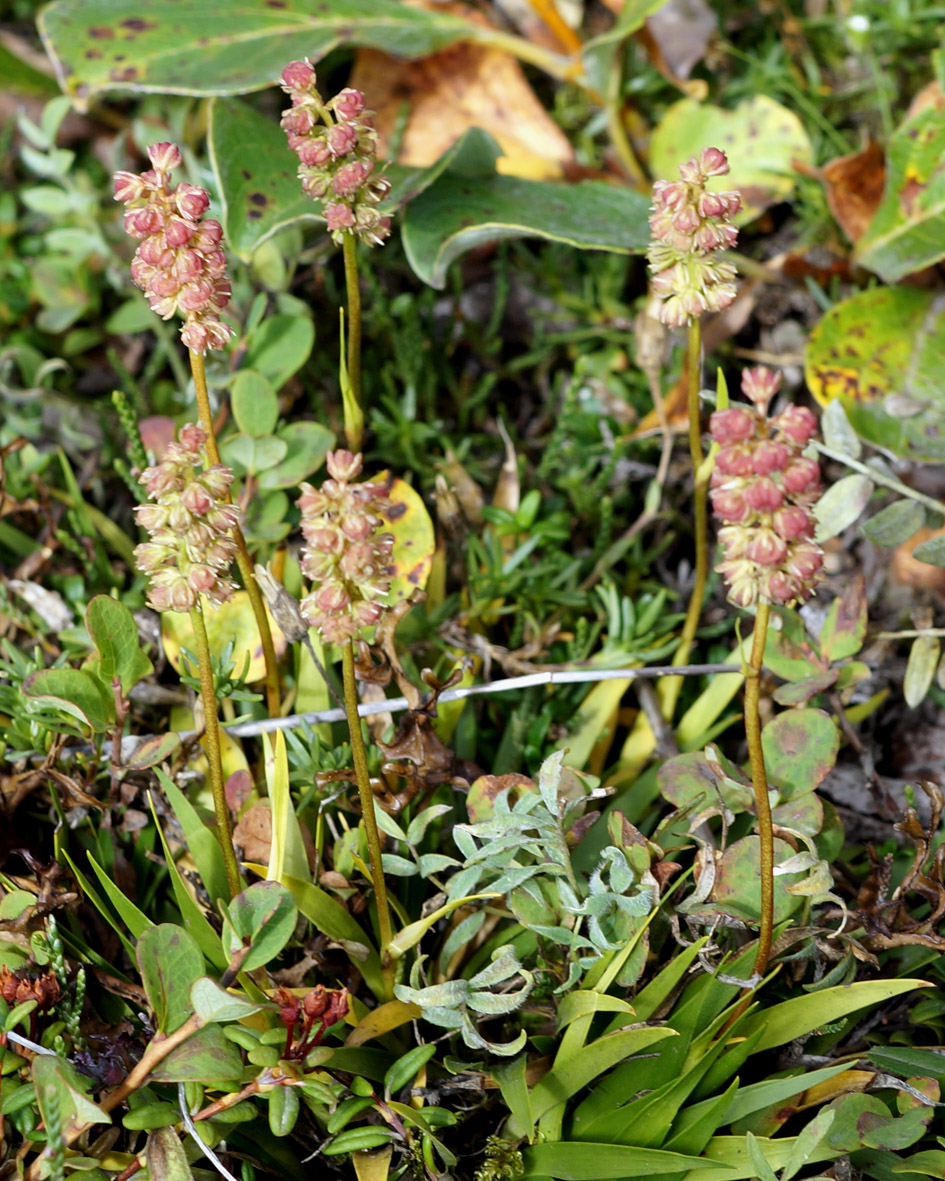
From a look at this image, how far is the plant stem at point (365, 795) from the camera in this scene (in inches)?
46.3

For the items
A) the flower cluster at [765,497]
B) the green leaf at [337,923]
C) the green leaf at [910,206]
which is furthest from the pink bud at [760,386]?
the green leaf at [910,206]

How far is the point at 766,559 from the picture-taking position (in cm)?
105

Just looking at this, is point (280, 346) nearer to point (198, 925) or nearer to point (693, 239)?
point (693, 239)

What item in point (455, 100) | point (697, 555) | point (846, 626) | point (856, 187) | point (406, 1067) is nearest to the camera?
point (406, 1067)

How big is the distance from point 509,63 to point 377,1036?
2.30m

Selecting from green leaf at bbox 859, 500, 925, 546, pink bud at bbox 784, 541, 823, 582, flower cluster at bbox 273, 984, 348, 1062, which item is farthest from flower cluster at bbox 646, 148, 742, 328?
flower cluster at bbox 273, 984, 348, 1062

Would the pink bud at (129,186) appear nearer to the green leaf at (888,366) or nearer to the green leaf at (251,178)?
the green leaf at (251,178)

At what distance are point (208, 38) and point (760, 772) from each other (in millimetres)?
1926

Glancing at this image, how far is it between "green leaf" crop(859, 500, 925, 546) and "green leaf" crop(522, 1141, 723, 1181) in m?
0.98

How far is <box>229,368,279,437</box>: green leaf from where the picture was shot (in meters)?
1.83

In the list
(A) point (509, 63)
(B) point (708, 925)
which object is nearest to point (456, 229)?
(A) point (509, 63)

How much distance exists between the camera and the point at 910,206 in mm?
2180

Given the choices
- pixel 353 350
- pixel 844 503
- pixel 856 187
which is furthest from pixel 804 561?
pixel 856 187

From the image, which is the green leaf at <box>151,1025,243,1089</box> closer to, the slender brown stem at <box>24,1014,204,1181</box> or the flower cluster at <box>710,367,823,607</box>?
the slender brown stem at <box>24,1014,204,1181</box>
